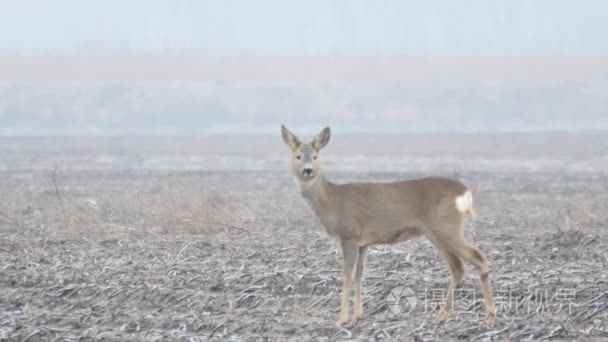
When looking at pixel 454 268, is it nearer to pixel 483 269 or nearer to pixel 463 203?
pixel 483 269

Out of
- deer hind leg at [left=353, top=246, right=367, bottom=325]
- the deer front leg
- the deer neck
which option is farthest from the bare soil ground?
the deer neck

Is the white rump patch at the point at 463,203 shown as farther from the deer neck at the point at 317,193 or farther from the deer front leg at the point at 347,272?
the deer neck at the point at 317,193

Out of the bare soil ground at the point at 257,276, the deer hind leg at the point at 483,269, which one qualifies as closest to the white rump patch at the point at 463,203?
the deer hind leg at the point at 483,269

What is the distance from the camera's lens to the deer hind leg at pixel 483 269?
12.1 m

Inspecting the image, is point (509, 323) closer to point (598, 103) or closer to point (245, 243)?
point (245, 243)

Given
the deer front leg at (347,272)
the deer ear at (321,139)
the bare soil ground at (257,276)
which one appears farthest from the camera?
the deer ear at (321,139)

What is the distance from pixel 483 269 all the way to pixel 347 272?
4.24 ft

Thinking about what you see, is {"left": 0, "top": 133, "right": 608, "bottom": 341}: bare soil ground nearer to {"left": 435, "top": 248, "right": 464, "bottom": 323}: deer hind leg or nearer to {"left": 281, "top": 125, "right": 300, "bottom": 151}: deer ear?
{"left": 435, "top": 248, "right": 464, "bottom": 323}: deer hind leg

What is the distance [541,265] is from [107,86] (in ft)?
264

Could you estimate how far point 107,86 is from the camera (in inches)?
3681

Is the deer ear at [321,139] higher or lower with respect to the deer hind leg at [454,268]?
higher

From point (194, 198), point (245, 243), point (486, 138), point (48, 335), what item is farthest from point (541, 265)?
point (486, 138)

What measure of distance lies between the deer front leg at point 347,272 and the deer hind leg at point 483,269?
1.00 meters

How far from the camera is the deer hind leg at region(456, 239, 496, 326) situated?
12.1 m
